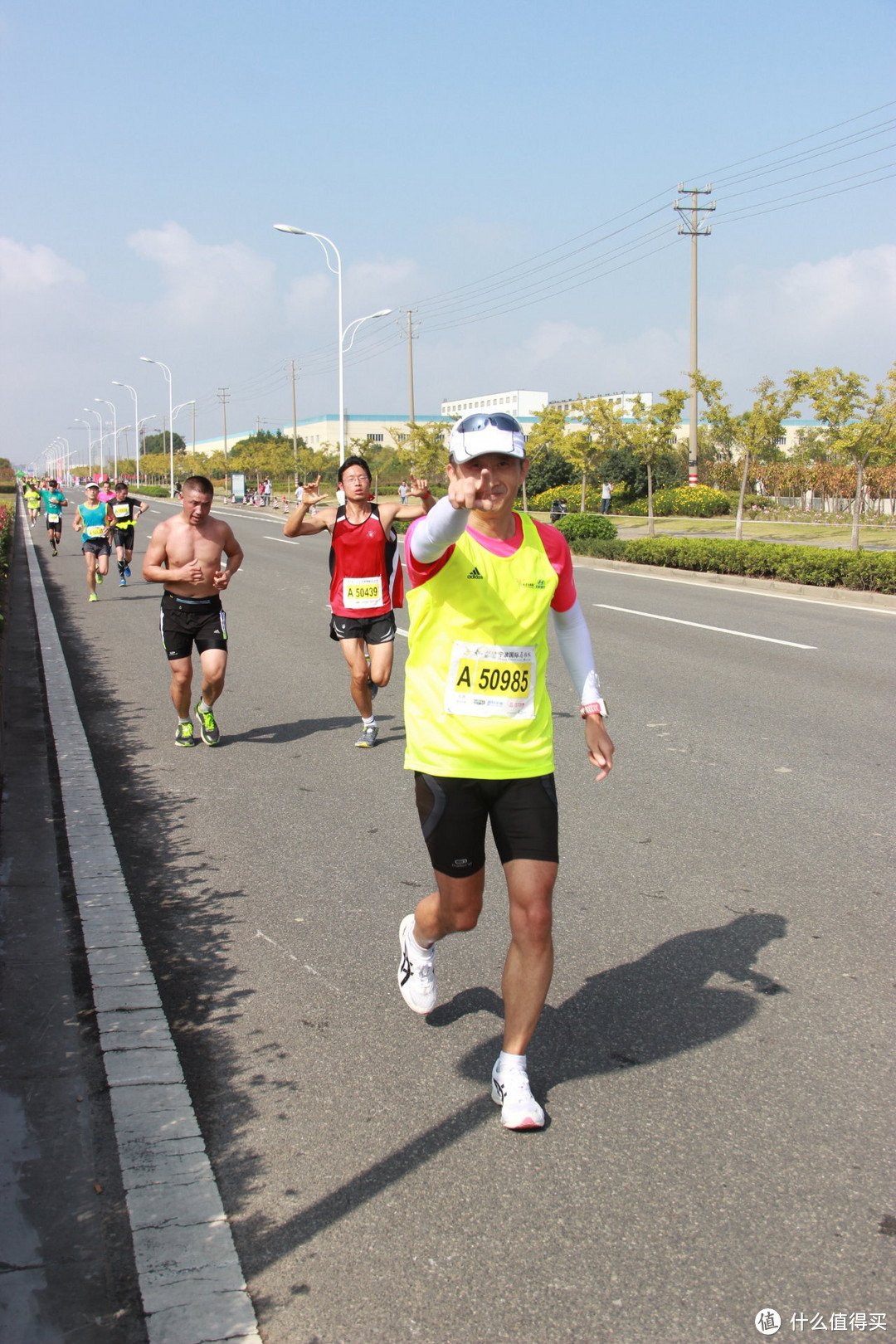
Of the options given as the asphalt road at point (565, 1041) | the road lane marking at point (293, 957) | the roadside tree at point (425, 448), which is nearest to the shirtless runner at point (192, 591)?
the asphalt road at point (565, 1041)

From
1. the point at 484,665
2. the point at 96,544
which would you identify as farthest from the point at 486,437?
the point at 96,544

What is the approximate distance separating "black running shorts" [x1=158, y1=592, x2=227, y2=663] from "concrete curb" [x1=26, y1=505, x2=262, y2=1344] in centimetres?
263

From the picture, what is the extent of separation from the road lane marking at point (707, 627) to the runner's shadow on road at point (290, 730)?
17.5 ft

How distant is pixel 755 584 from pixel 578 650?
16571 millimetres

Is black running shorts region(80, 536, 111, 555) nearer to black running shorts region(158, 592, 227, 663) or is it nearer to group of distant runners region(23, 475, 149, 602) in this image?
group of distant runners region(23, 475, 149, 602)

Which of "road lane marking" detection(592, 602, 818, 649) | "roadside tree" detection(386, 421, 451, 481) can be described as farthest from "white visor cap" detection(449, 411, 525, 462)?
"roadside tree" detection(386, 421, 451, 481)

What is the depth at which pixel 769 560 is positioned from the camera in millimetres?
19266

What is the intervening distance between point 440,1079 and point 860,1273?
125 cm

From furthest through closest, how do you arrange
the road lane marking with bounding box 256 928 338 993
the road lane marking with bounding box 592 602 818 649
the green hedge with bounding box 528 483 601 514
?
the green hedge with bounding box 528 483 601 514 < the road lane marking with bounding box 592 602 818 649 < the road lane marking with bounding box 256 928 338 993

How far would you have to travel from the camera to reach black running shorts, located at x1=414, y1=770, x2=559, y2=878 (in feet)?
10.2

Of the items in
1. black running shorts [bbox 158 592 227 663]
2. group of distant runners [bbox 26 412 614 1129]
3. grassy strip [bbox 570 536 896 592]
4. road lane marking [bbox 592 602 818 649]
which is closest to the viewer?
group of distant runners [bbox 26 412 614 1129]

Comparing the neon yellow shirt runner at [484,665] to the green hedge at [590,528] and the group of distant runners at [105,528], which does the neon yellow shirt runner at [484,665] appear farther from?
the green hedge at [590,528]

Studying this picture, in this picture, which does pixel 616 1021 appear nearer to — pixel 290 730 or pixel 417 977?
pixel 417 977

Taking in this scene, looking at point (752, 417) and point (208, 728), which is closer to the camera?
point (208, 728)
